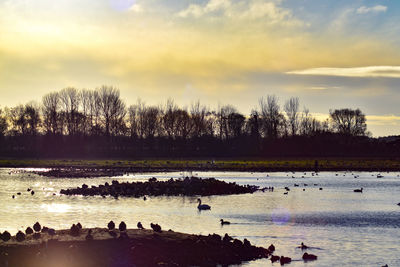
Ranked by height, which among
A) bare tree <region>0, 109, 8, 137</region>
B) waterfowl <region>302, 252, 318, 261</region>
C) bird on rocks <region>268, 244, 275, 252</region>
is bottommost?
waterfowl <region>302, 252, 318, 261</region>

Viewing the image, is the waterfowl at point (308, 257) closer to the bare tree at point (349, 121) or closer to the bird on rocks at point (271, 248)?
the bird on rocks at point (271, 248)

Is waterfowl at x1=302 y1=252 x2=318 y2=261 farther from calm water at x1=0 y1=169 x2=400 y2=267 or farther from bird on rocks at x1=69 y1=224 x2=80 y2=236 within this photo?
bird on rocks at x1=69 y1=224 x2=80 y2=236

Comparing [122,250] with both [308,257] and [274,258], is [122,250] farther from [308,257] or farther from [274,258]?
[308,257]

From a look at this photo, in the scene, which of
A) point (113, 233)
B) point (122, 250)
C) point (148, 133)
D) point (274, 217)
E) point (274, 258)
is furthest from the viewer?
point (148, 133)

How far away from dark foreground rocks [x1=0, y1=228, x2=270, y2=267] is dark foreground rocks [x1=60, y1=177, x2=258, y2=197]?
2803cm

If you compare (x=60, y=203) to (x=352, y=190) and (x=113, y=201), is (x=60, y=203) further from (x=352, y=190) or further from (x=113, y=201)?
(x=352, y=190)

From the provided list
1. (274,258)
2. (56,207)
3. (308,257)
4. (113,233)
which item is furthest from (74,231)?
(56,207)

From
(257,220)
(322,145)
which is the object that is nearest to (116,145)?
(322,145)

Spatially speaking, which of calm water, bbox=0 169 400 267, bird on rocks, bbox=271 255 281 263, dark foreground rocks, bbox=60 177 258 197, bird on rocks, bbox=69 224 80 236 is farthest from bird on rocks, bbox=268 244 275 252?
dark foreground rocks, bbox=60 177 258 197

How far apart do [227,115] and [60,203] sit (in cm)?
11499

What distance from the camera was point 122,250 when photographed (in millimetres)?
20562

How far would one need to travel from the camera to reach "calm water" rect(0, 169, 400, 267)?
81.6 ft

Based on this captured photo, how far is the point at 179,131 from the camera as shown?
147m

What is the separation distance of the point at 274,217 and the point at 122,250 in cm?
1587
